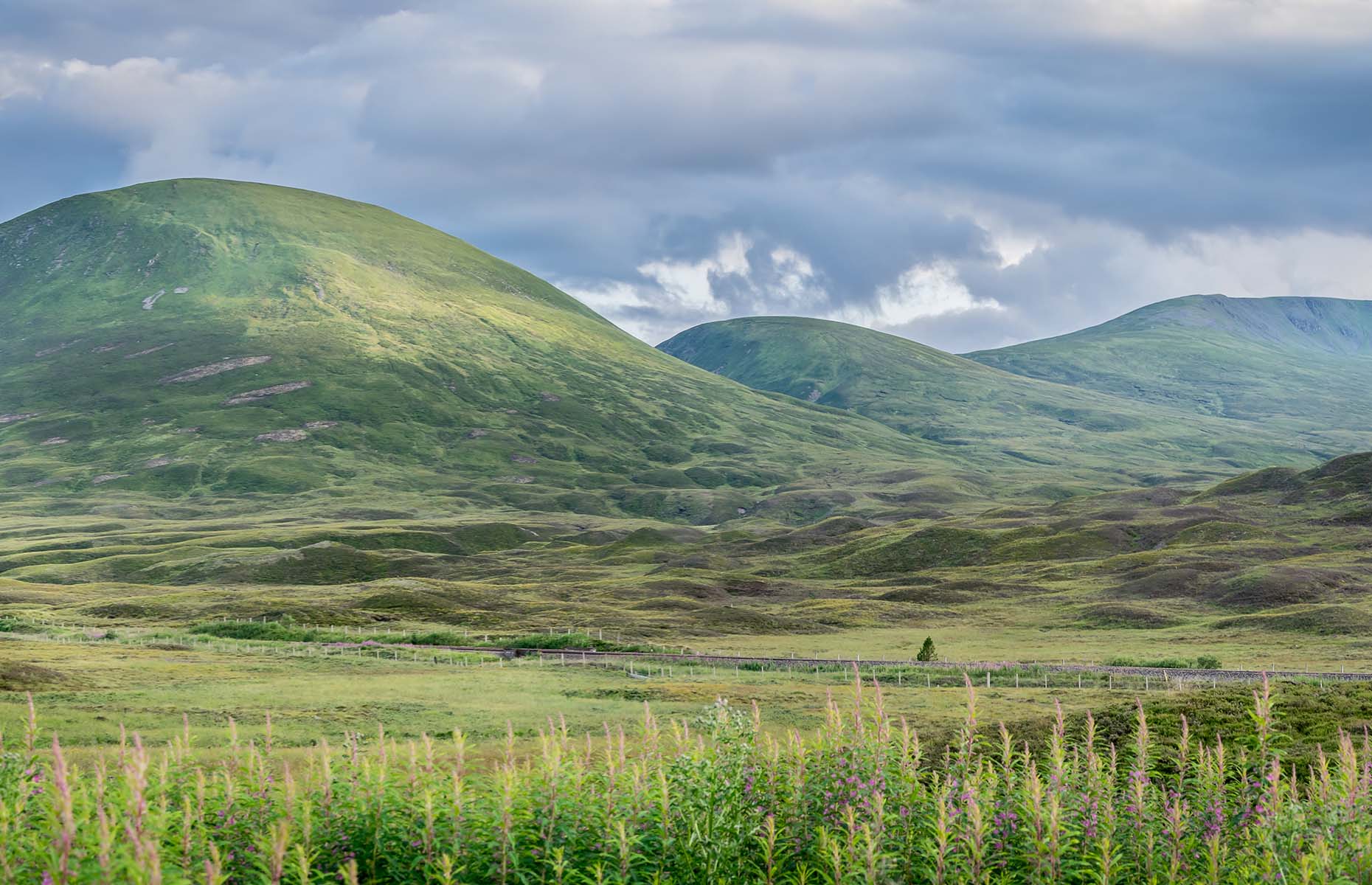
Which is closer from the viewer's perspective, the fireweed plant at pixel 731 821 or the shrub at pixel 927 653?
the fireweed plant at pixel 731 821

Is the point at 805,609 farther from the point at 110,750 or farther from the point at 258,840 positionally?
the point at 258,840

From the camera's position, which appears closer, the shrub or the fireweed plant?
the fireweed plant

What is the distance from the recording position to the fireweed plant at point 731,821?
19.8 meters

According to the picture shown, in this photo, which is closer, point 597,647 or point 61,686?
point 61,686

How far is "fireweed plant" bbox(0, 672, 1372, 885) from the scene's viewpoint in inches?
780

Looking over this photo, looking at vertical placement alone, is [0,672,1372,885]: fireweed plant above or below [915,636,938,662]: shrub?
above

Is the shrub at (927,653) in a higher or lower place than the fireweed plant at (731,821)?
lower

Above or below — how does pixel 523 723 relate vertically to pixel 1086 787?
below

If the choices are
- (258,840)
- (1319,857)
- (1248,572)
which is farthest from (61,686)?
(1248,572)

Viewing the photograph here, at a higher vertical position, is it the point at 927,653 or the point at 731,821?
the point at 731,821

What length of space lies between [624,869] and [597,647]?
89.7 metres

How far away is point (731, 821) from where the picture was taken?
22.6m

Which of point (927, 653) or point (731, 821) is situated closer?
point (731, 821)

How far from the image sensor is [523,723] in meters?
62.1
